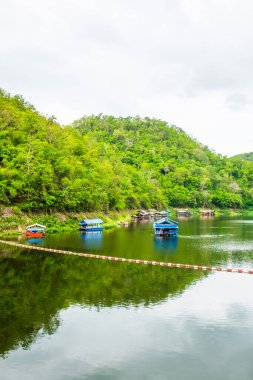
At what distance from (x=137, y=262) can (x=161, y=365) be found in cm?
1958

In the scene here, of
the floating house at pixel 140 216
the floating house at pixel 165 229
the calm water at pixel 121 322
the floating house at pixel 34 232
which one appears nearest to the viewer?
the calm water at pixel 121 322

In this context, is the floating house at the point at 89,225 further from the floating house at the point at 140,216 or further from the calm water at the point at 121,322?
the floating house at the point at 140,216

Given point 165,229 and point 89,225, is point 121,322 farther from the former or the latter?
point 89,225

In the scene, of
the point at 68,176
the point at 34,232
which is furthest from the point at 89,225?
the point at 34,232

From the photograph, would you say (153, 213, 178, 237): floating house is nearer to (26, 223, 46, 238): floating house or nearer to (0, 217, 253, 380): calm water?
(26, 223, 46, 238): floating house

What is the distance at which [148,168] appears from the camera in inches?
6245

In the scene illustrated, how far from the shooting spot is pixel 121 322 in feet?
58.0

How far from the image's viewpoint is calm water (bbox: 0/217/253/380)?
13.3 meters

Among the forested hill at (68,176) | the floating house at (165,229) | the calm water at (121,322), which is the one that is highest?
the forested hill at (68,176)

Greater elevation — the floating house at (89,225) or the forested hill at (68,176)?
the forested hill at (68,176)

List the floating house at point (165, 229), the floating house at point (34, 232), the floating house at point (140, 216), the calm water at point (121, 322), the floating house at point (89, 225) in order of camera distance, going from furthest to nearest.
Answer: the floating house at point (140, 216) < the floating house at point (89, 225) < the floating house at point (165, 229) < the floating house at point (34, 232) < the calm water at point (121, 322)

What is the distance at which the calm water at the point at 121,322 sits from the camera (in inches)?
524

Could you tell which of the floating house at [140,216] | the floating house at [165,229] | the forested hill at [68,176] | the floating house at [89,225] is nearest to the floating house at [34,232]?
the forested hill at [68,176]

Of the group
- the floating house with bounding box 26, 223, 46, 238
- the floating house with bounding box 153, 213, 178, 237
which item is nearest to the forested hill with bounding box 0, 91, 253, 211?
the floating house with bounding box 26, 223, 46, 238
